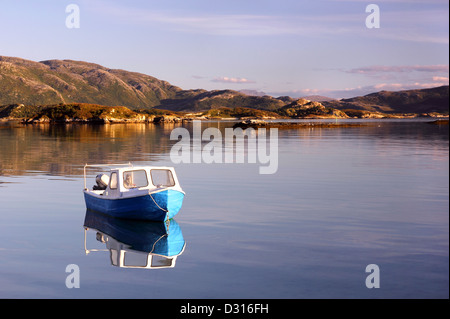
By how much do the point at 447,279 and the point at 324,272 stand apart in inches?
189

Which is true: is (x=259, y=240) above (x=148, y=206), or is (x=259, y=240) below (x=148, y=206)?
below

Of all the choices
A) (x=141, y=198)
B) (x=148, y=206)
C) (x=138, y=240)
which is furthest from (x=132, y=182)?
(x=138, y=240)

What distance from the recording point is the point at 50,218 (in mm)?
32594

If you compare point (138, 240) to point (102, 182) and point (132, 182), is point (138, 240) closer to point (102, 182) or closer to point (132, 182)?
point (132, 182)

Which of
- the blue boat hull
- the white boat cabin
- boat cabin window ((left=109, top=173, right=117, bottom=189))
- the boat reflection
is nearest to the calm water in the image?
the boat reflection

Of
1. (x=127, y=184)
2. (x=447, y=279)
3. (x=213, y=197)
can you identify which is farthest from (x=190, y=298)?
(x=213, y=197)

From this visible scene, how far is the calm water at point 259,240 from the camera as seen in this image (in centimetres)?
1950

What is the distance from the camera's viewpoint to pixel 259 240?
2653 cm

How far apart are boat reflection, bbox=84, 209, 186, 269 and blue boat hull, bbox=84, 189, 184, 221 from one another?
1.46ft

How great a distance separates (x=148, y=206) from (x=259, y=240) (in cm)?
791

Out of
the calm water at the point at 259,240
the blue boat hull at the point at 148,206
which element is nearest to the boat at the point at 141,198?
the blue boat hull at the point at 148,206

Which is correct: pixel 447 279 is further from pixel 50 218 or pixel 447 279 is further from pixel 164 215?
pixel 50 218

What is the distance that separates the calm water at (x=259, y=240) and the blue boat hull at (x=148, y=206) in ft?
4.16

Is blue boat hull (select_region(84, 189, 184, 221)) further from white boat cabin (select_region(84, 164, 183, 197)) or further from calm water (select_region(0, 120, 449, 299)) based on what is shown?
calm water (select_region(0, 120, 449, 299))
